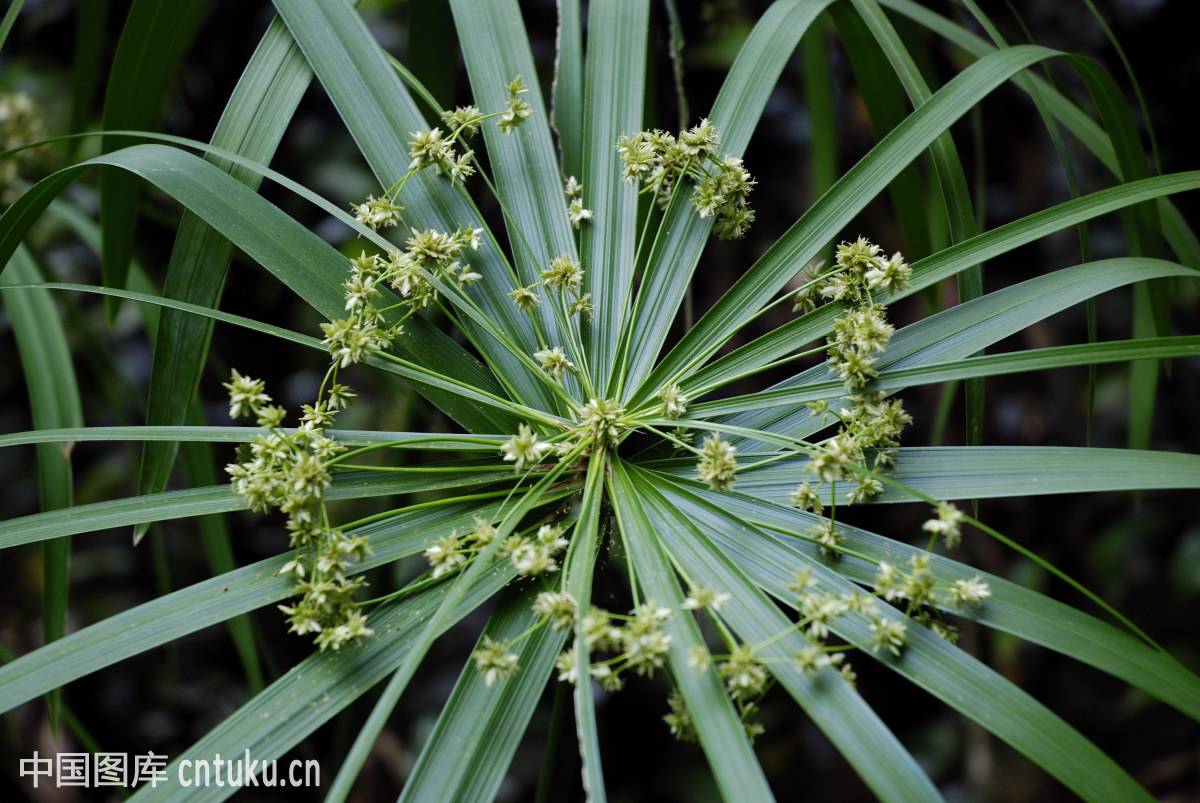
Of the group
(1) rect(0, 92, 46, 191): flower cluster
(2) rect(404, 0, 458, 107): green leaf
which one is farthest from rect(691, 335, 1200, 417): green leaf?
(1) rect(0, 92, 46, 191): flower cluster

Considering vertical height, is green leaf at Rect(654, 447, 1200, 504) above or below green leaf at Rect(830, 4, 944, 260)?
below

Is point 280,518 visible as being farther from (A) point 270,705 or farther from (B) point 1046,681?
(B) point 1046,681

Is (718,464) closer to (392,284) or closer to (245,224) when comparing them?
(392,284)

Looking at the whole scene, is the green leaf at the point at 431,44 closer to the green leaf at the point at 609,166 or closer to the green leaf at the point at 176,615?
the green leaf at the point at 609,166

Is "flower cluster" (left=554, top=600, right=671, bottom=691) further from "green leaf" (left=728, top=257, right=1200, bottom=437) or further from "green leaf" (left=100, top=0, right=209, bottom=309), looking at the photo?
"green leaf" (left=100, top=0, right=209, bottom=309)

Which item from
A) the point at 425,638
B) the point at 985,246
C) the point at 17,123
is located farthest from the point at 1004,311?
the point at 17,123

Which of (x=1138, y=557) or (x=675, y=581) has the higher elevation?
(x=675, y=581)

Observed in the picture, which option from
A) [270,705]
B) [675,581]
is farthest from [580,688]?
[270,705]
